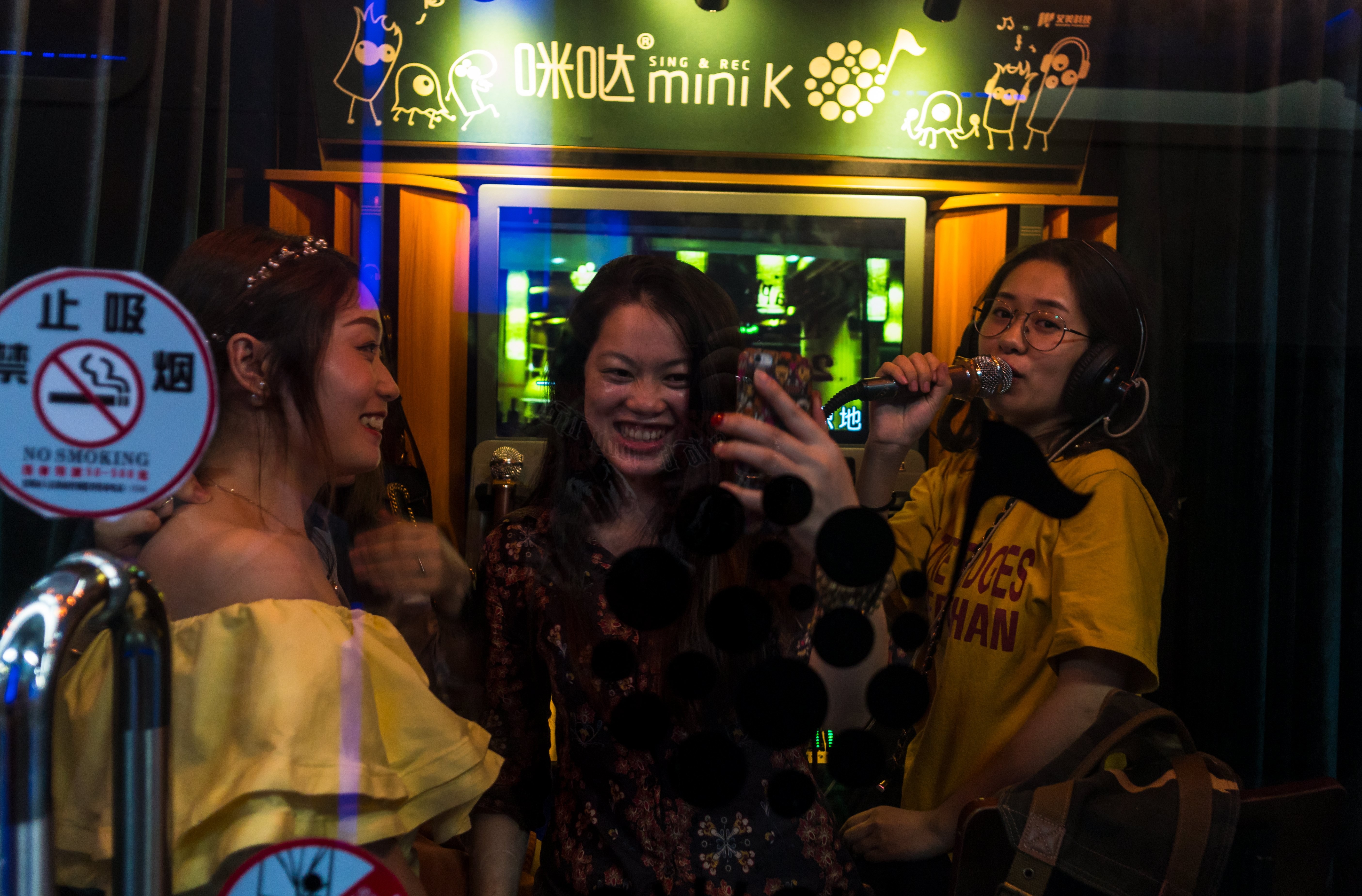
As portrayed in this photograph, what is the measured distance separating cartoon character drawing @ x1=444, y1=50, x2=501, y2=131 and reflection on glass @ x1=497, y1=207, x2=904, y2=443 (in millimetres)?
108

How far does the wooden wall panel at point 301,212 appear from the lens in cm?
70

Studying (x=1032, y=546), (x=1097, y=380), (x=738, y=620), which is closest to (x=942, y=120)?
(x=1097, y=380)

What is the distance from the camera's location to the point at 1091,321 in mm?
705

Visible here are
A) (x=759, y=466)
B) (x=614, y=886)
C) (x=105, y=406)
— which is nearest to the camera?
(x=105, y=406)

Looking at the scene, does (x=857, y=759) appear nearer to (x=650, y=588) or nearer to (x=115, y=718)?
(x=650, y=588)

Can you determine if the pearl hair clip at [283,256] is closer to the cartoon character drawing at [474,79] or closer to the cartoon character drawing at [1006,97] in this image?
the cartoon character drawing at [474,79]

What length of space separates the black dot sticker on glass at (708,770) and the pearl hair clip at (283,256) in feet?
1.74

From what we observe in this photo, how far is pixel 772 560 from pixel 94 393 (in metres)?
0.48

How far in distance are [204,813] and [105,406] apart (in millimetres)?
269

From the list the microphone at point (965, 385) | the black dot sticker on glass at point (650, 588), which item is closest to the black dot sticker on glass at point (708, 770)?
the black dot sticker on glass at point (650, 588)

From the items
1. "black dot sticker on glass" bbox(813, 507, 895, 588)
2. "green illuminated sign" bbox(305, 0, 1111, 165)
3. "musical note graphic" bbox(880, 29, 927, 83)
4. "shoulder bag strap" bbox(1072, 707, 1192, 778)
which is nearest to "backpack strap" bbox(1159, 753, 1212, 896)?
"shoulder bag strap" bbox(1072, 707, 1192, 778)

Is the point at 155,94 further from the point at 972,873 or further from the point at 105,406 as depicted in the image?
the point at 972,873

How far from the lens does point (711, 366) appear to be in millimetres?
667

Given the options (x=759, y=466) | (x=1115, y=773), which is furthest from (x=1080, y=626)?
(x=759, y=466)
